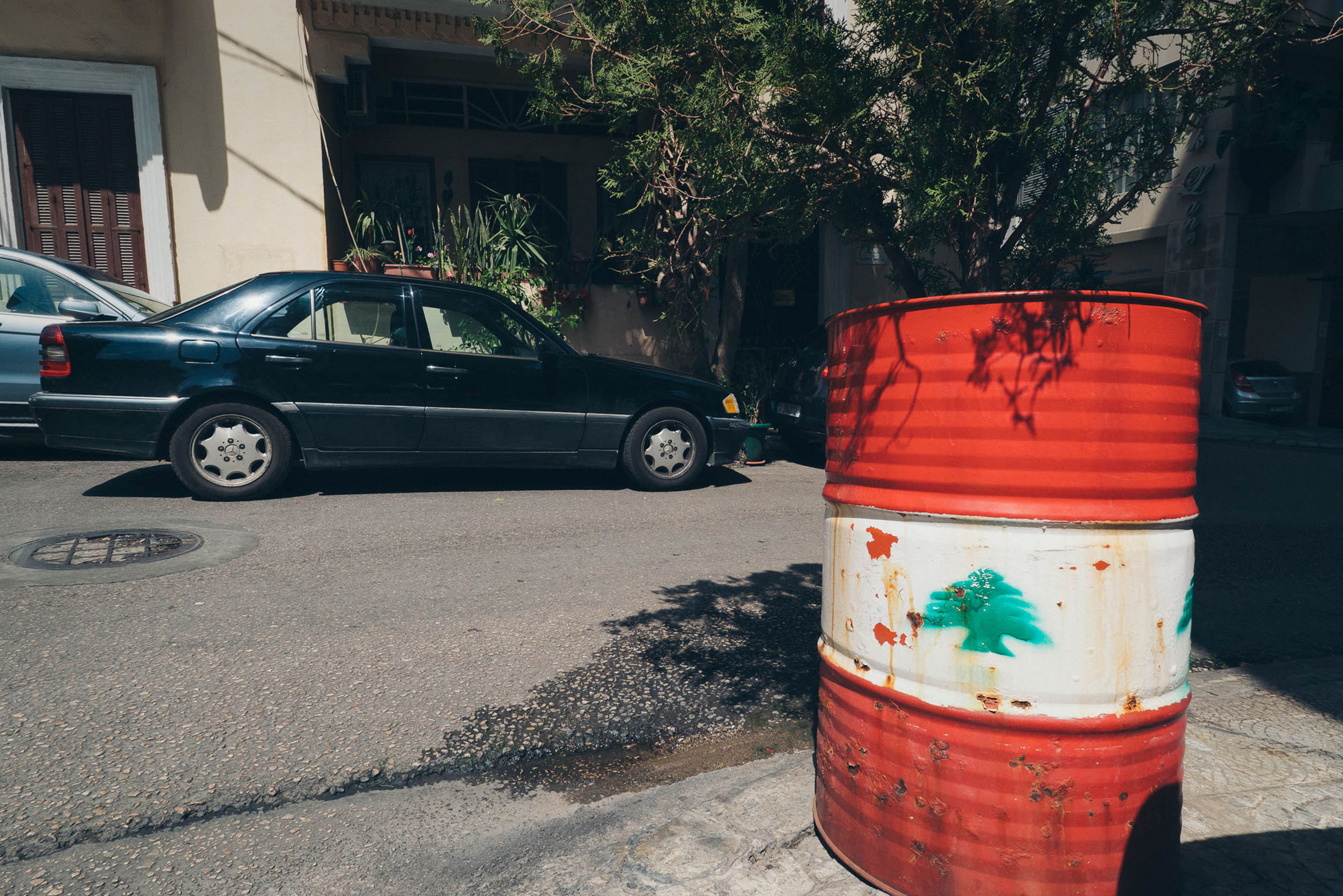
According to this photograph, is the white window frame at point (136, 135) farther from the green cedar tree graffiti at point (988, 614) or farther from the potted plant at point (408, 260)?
the green cedar tree graffiti at point (988, 614)

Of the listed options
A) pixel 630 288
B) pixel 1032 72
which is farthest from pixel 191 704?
pixel 630 288

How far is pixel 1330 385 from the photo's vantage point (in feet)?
55.4

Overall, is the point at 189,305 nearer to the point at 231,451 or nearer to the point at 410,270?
the point at 231,451

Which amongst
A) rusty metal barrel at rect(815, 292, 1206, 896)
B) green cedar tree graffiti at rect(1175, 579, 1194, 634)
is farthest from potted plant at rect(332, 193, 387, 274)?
green cedar tree graffiti at rect(1175, 579, 1194, 634)

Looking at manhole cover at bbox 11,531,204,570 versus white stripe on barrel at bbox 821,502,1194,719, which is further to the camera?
manhole cover at bbox 11,531,204,570

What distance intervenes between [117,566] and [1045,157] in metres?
4.67

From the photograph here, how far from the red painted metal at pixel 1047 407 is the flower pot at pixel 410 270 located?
872cm

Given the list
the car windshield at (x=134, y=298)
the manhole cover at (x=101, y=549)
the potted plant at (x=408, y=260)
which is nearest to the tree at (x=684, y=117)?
the potted plant at (x=408, y=260)

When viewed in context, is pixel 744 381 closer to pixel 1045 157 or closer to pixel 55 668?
pixel 1045 157

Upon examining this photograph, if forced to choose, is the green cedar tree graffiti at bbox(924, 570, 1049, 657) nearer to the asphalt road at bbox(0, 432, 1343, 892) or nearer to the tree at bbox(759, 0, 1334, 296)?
the asphalt road at bbox(0, 432, 1343, 892)

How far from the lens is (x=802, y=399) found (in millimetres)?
8664

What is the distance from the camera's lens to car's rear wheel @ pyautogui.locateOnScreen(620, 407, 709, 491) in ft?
21.9

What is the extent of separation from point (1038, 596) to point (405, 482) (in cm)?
571

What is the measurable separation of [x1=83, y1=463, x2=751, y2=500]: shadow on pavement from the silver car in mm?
1063
